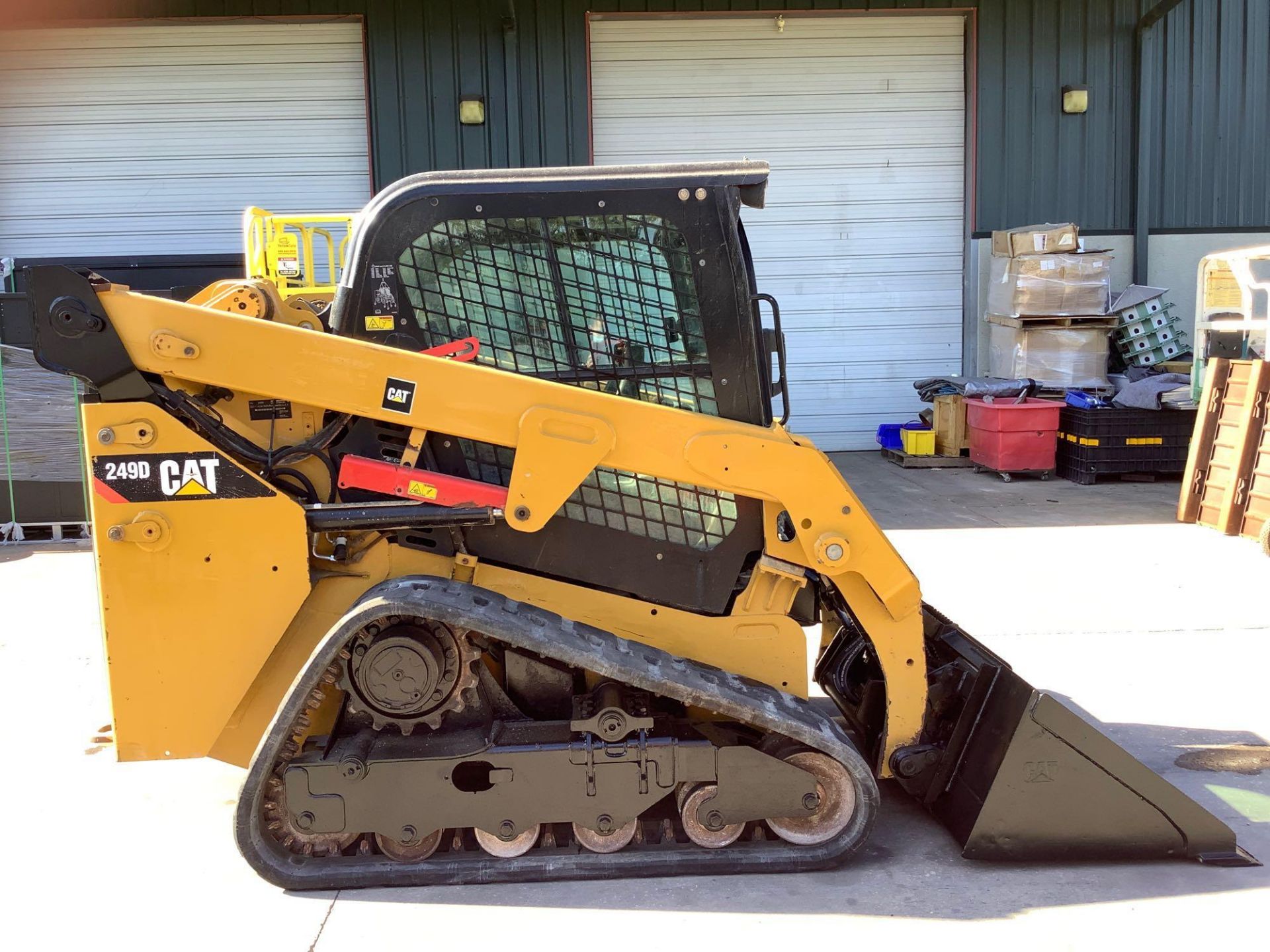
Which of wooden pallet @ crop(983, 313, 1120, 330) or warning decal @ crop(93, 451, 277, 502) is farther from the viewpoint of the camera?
wooden pallet @ crop(983, 313, 1120, 330)

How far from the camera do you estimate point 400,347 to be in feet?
12.0

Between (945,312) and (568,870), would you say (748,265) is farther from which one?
(945,312)

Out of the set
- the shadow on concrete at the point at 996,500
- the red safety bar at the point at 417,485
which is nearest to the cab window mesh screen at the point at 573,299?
the red safety bar at the point at 417,485

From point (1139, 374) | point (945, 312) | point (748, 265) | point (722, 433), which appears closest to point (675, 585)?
point (722, 433)

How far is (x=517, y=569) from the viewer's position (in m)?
3.72

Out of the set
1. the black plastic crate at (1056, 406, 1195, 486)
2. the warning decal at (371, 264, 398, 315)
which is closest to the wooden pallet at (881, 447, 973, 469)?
the black plastic crate at (1056, 406, 1195, 486)

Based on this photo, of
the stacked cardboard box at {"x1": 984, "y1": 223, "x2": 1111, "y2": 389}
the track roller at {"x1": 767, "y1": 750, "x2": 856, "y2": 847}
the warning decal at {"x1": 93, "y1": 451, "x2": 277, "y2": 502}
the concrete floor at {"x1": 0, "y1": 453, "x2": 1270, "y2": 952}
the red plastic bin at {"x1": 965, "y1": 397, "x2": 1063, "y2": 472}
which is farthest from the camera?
the stacked cardboard box at {"x1": 984, "y1": 223, "x2": 1111, "y2": 389}

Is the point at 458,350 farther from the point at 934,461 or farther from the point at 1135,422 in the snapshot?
the point at 934,461

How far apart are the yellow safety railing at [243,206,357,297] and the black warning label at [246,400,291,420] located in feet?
23.4

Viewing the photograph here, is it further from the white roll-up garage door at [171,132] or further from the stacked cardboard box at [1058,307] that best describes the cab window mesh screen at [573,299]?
the white roll-up garage door at [171,132]

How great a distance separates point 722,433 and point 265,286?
166 cm

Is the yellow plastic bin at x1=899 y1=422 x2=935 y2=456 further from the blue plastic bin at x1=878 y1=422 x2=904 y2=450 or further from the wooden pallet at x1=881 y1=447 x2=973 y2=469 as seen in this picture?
the blue plastic bin at x1=878 y1=422 x2=904 y2=450

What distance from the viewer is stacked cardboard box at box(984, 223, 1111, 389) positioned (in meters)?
11.7

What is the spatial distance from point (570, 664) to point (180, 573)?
1.24m
